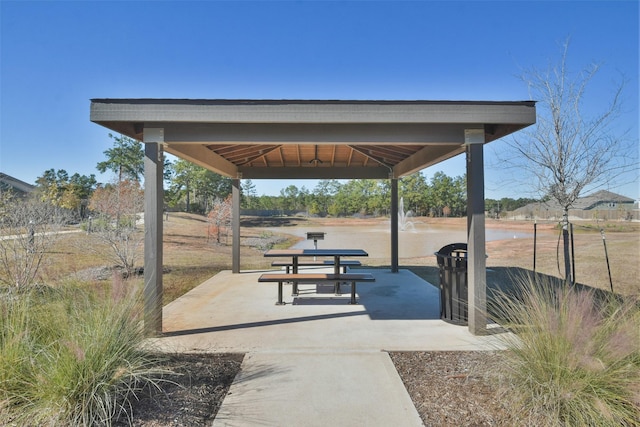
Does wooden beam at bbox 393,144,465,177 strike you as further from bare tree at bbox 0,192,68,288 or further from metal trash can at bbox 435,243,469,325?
bare tree at bbox 0,192,68,288

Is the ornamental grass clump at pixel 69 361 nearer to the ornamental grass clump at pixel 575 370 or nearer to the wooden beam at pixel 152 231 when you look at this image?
the wooden beam at pixel 152 231

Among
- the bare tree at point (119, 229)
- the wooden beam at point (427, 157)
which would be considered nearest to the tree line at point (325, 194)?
the bare tree at point (119, 229)

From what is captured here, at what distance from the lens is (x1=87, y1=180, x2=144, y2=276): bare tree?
869cm

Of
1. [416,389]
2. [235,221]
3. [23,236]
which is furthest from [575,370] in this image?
[23,236]

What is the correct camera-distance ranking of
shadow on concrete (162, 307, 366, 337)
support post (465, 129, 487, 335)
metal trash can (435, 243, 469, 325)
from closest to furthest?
support post (465, 129, 487, 335), shadow on concrete (162, 307, 366, 337), metal trash can (435, 243, 469, 325)

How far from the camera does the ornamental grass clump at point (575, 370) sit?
7.25ft

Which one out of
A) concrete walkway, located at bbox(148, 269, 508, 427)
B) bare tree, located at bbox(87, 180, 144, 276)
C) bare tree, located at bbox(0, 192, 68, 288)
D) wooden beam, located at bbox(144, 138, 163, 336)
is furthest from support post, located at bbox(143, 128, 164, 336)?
bare tree, located at bbox(87, 180, 144, 276)

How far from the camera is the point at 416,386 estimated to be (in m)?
3.02

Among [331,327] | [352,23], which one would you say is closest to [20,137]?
[352,23]

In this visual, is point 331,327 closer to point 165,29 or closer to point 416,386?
point 416,386

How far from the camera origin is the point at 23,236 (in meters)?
6.17

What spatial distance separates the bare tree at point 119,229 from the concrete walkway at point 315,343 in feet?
9.12

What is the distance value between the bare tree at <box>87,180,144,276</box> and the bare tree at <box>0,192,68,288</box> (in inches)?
80.0

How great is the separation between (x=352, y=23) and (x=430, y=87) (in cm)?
306
